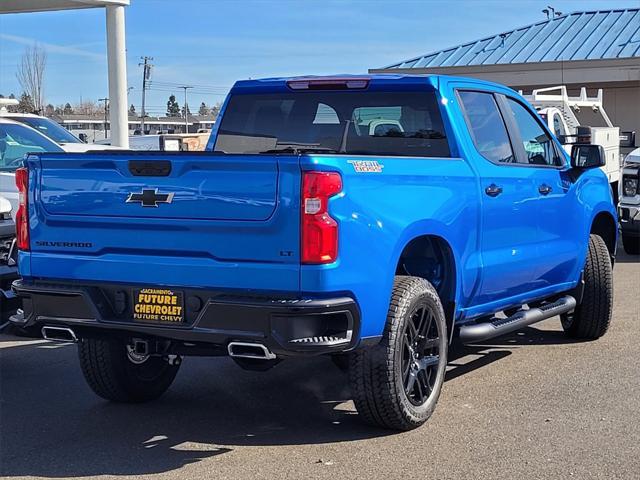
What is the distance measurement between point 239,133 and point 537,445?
3.17m

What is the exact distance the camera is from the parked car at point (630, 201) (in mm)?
13438

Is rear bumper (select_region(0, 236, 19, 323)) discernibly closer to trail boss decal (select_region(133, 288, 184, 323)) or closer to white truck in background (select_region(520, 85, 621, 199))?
trail boss decal (select_region(133, 288, 184, 323))

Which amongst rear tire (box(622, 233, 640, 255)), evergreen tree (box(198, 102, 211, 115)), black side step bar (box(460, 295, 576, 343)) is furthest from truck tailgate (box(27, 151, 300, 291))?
evergreen tree (box(198, 102, 211, 115))

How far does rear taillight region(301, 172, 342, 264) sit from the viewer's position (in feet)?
14.9

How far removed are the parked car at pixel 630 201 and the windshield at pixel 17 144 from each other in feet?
26.7

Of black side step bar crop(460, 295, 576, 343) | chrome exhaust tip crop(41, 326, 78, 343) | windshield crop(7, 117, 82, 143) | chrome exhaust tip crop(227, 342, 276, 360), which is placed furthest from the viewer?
windshield crop(7, 117, 82, 143)

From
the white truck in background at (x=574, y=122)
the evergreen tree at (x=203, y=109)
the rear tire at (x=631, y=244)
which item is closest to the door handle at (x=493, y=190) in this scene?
the rear tire at (x=631, y=244)

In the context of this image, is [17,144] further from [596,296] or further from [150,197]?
[596,296]

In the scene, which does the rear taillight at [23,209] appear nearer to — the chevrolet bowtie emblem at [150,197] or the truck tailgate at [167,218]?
the truck tailgate at [167,218]

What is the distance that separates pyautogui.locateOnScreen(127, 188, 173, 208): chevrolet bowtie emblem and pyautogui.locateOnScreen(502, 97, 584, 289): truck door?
296cm

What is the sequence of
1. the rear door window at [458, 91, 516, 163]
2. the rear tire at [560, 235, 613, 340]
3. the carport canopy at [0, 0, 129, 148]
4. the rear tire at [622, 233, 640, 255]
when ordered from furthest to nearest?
the carport canopy at [0, 0, 129, 148], the rear tire at [622, 233, 640, 255], the rear tire at [560, 235, 613, 340], the rear door window at [458, 91, 516, 163]

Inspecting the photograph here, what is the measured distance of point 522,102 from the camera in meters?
7.18

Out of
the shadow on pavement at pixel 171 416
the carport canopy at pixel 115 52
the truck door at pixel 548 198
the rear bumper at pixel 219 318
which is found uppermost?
the carport canopy at pixel 115 52

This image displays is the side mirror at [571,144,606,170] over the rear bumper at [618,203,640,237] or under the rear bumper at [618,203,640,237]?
over
